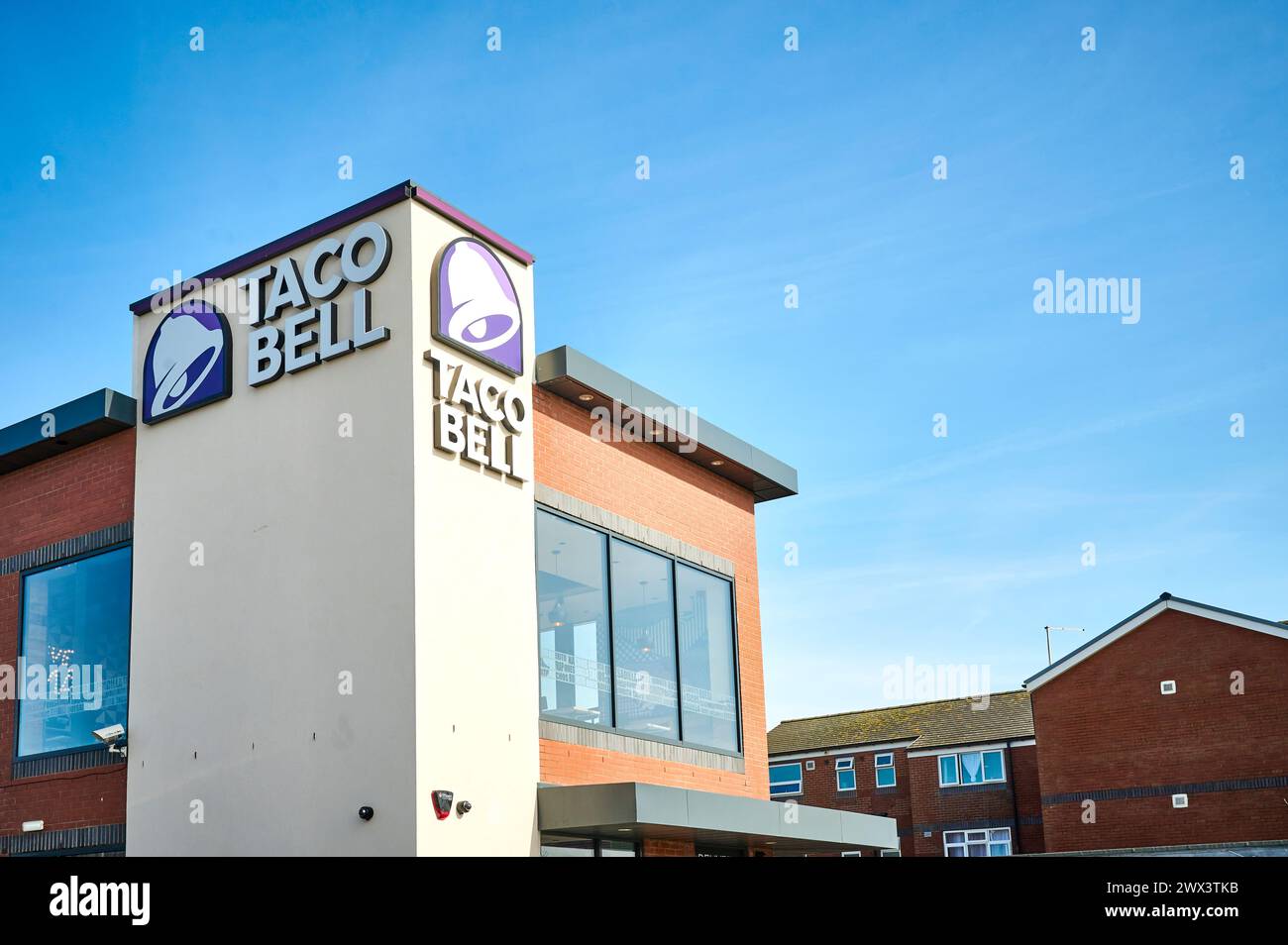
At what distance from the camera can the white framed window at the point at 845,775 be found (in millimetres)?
47281

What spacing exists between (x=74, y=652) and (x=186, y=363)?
11.7 ft

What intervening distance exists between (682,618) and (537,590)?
309cm

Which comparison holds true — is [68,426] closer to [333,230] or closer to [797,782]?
[333,230]

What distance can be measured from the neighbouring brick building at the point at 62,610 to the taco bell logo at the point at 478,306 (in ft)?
14.4

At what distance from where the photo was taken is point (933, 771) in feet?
149

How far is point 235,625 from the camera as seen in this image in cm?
1338

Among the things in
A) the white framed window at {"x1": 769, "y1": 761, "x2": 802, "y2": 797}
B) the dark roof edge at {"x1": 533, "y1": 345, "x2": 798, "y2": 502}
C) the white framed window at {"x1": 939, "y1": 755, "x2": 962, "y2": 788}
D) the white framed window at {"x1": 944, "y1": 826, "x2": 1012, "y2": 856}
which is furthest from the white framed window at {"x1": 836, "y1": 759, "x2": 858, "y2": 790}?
the dark roof edge at {"x1": 533, "y1": 345, "x2": 798, "y2": 502}

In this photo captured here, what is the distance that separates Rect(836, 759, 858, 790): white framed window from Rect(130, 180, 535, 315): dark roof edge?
36.1 meters

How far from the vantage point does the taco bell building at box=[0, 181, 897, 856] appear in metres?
12.4

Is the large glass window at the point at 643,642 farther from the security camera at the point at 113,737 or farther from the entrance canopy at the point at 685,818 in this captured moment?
the security camera at the point at 113,737
